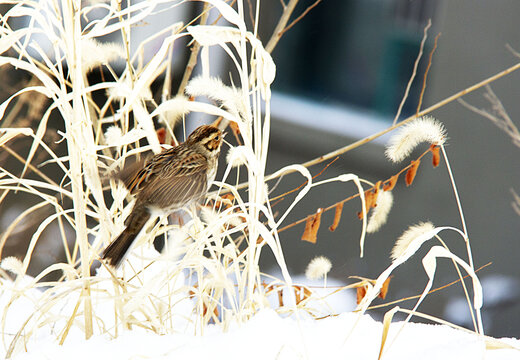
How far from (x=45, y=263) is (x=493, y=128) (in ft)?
4.00

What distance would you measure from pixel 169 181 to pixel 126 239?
0.07 meters

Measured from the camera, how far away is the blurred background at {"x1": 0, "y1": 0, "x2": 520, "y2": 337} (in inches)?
45.9

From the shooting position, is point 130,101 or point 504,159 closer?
point 130,101

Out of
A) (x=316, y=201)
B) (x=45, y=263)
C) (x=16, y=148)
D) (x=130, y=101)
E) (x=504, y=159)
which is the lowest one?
(x=45, y=263)

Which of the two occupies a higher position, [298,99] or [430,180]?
[298,99]

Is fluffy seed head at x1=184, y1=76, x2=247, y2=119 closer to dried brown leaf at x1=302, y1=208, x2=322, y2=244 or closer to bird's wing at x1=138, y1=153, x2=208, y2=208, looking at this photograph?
bird's wing at x1=138, y1=153, x2=208, y2=208

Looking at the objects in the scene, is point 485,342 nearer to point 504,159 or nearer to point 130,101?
point 130,101

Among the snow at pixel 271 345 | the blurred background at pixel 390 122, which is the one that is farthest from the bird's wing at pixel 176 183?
the blurred background at pixel 390 122

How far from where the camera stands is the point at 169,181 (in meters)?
0.48

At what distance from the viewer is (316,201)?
1.42m

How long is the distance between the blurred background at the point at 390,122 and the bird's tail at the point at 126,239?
893mm

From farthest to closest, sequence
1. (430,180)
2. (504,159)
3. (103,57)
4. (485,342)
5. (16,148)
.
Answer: (16,148), (430,180), (504,159), (103,57), (485,342)

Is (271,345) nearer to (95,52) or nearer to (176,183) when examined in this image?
(176,183)

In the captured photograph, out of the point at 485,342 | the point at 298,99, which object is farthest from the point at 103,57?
the point at 298,99
